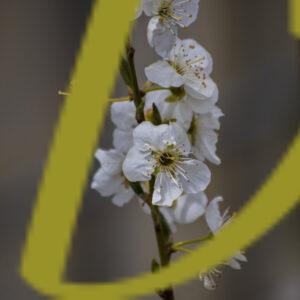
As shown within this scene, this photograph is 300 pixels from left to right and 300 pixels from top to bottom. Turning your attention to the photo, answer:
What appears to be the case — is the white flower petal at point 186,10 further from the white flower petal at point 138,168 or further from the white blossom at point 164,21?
the white flower petal at point 138,168

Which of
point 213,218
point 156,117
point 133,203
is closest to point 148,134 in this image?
point 156,117

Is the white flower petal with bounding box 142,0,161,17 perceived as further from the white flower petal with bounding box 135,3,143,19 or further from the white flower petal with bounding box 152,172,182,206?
the white flower petal with bounding box 152,172,182,206

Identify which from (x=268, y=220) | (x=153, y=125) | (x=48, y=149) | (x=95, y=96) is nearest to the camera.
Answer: (x=153, y=125)

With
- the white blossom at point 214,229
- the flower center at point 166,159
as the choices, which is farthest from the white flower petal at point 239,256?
the flower center at point 166,159

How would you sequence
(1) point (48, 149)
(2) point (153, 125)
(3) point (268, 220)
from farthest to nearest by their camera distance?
(1) point (48, 149)
(3) point (268, 220)
(2) point (153, 125)

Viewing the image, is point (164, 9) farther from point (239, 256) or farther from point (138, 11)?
point (239, 256)

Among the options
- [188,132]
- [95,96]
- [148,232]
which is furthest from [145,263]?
[188,132]

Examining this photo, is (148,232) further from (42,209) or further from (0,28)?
(42,209)
